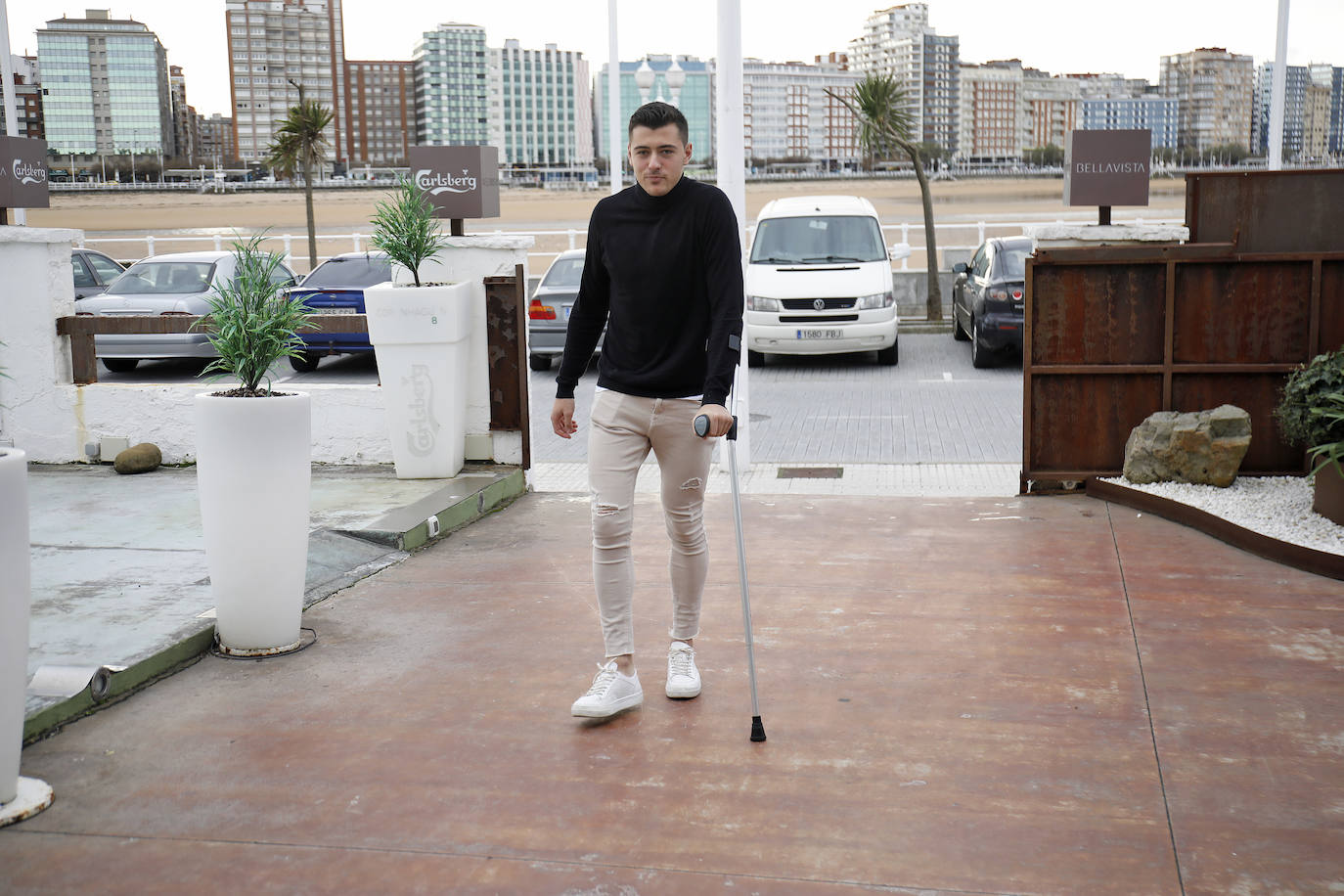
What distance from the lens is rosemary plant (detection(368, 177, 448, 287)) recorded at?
25.6 feet

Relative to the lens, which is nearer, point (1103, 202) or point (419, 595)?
point (419, 595)

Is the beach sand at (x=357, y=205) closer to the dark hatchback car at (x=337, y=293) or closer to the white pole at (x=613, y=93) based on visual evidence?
the white pole at (x=613, y=93)

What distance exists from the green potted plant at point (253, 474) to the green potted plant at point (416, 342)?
104 inches

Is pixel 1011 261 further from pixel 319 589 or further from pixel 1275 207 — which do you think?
pixel 319 589

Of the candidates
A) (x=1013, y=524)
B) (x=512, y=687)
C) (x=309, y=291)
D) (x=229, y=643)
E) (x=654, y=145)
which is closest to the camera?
(x=654, y=145)

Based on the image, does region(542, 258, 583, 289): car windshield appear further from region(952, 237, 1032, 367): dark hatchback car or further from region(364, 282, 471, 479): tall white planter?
region(364, 282, 471, 479): tall white planter

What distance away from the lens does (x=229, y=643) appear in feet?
16.4

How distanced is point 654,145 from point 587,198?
449 feet

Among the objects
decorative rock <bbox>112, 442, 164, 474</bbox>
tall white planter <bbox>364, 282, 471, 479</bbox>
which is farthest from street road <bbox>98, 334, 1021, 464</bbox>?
decorative rock <bbox>112, 442, 164, 474</bbox>

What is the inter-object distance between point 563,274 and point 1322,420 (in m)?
12.1

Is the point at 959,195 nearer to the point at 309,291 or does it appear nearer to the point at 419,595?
the point at 309,291

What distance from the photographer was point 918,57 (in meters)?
176

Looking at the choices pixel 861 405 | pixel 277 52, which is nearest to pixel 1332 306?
pixel 861 405

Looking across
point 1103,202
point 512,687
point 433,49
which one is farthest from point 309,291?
point 433,49
